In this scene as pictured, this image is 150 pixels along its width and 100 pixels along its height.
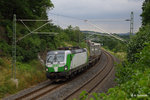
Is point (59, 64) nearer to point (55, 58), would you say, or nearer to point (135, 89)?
point (55, 58)

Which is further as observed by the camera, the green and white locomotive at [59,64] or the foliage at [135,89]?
the green and white locomotive at [59,64]

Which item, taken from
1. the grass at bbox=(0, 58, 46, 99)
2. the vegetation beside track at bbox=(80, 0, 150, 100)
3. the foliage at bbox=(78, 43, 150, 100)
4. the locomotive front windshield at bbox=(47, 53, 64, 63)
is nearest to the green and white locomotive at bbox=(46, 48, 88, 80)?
the locomotive front windshield at bbox=(47, 53, 64, 63)

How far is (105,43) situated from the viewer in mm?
128375

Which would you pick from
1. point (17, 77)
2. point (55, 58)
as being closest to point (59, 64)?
point (55, 58)

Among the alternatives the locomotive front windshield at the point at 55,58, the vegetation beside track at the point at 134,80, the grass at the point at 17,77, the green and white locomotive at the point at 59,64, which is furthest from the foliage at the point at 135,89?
the locomotive front windshield at the point at 55,58

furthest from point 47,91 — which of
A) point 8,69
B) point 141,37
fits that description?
point 141,37

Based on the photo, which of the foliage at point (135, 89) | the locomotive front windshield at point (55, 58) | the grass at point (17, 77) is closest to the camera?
the foliage at point (135, 89)

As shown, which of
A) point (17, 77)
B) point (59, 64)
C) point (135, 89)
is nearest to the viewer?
point (135, 89)

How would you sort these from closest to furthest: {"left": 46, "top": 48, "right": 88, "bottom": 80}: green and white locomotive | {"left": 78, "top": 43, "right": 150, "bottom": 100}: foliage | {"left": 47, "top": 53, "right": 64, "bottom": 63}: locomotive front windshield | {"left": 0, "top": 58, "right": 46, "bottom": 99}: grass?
{"left": 78, "top": 43, "right": 150, "bottom": 100}: foliage → {"left": 0, "top": 58, "right": 46, "bottom": 99}: grass → {"left": 46, "top": 48, "right": 88, "bottom": 80}: green and white locomotive → {"left": 47, "top": 53, "right": 64, "bottom": 63}: locomotive front windshield

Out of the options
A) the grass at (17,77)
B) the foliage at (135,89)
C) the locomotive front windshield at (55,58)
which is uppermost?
the foliage at (135,89)

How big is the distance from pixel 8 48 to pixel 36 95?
31.7ft

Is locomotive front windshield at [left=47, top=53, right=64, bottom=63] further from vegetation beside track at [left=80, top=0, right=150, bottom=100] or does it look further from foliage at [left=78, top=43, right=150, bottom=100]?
foliage at [left=78, top=43, right=150, bottom=100]

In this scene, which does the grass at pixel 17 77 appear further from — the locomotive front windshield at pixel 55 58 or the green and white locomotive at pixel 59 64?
the locomotive front windshield at pixel 55 58

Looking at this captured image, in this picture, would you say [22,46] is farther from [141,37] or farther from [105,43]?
[105,43]
